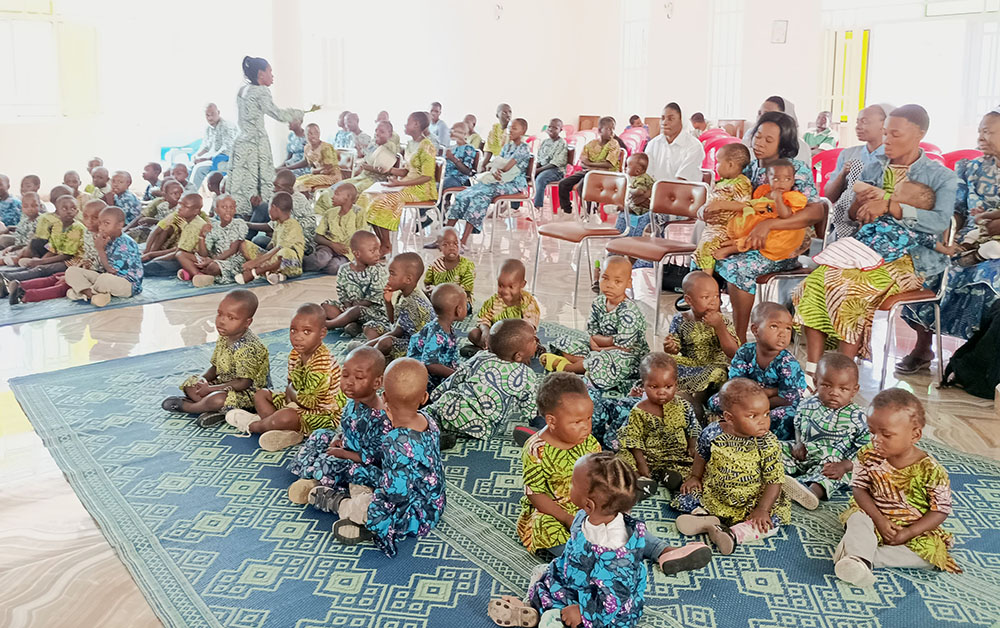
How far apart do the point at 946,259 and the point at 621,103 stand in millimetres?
10447

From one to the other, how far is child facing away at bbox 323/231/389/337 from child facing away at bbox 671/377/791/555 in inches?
98.4

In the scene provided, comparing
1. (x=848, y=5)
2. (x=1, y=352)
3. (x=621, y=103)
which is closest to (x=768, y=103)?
(x=1, y=352)

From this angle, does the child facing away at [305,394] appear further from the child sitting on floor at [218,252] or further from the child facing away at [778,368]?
the child sitting on floor at [218,252]

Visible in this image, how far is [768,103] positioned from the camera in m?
5.85

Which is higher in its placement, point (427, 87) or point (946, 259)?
point (427, 87)

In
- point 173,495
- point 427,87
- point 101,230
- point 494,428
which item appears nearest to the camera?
point 173,495

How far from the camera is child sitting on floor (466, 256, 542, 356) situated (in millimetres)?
4035

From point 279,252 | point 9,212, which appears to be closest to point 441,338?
point 279,252

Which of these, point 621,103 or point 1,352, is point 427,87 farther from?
point 1,352

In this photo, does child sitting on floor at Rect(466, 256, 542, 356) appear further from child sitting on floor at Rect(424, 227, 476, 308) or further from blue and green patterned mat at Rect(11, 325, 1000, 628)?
blue and green patterned mat at Rect(11, 325, 1000, 628)

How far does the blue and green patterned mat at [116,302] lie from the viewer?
5.56 m

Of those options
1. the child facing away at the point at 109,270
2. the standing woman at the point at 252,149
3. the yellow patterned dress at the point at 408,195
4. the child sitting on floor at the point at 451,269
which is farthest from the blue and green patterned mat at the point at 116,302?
the child sitting on floor at the point at 451,269

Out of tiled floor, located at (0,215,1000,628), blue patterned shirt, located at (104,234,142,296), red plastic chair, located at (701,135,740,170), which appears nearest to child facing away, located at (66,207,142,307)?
blue patterned shirt, located at (104,234,142,296)

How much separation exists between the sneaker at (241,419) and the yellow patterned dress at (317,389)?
0.76 feet
